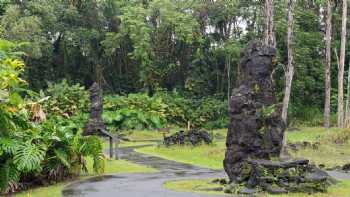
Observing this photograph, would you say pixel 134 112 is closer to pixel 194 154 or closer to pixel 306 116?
pixel 306 116

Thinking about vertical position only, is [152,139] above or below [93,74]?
below

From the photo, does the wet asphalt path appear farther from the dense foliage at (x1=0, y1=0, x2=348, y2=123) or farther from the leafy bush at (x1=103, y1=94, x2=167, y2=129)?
the dense foliage at (x1=0, y1=0, x2=348, y2=123)

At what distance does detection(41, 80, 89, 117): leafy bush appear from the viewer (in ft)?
121

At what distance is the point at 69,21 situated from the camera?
147 ft

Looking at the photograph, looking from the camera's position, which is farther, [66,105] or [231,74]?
[231,74]

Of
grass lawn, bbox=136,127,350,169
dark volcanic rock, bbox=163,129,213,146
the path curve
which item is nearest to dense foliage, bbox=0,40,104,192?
the path curve

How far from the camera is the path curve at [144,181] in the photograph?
12.7 metres

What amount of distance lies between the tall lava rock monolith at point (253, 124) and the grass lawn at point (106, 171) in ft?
13.5

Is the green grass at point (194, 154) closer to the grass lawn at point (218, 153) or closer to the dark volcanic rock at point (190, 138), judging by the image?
the grass lawn at point (218, 153)

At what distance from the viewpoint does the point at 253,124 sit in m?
14.6

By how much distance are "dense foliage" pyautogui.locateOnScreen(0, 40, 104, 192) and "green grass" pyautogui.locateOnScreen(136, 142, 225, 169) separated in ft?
19.3

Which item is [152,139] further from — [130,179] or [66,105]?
[130,179]

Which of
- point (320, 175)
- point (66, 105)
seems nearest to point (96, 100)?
point (66, 105)

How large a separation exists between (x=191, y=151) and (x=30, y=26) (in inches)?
686
